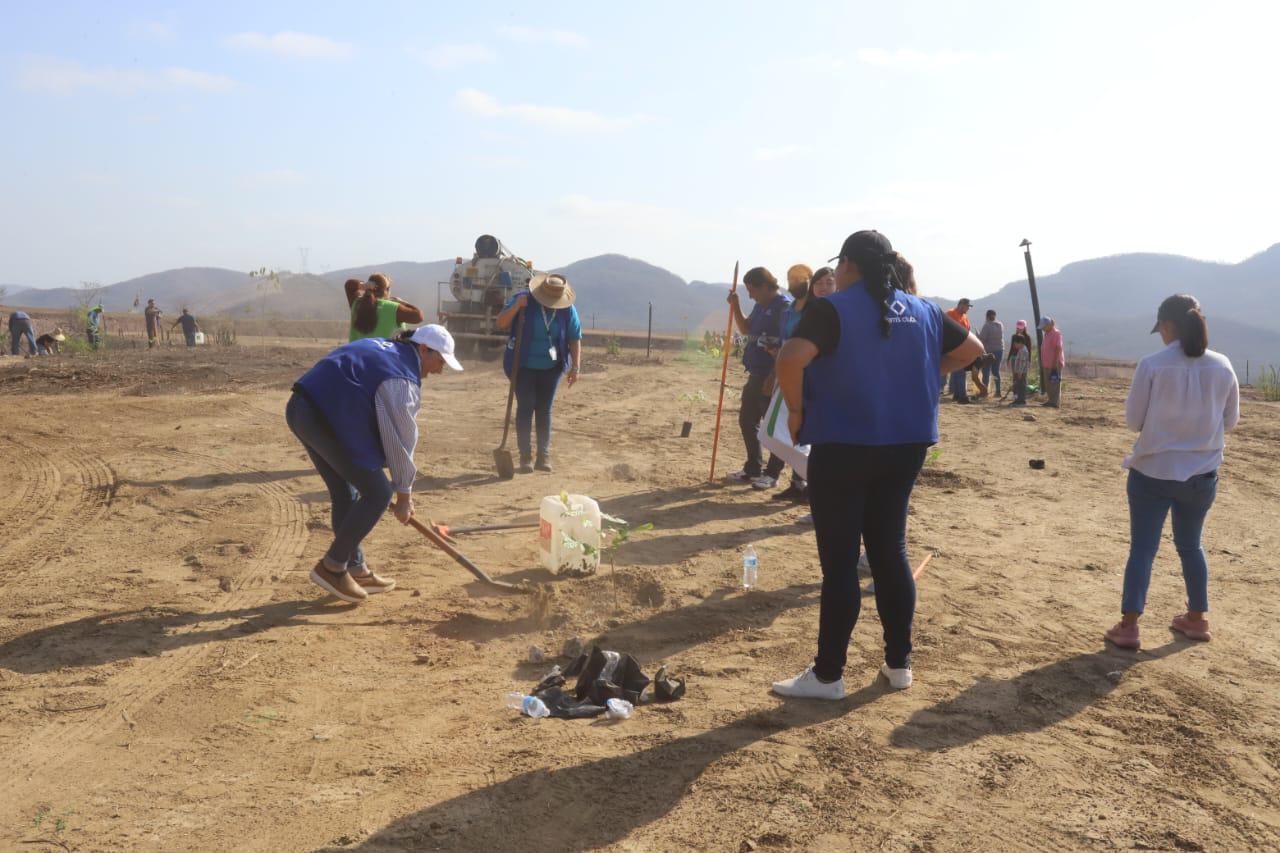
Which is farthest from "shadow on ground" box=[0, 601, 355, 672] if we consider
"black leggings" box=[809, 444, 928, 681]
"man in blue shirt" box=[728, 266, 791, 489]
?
"man in blue shirt" box=[728, 266, 791, 489]

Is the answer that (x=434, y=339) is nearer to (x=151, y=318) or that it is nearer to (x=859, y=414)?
(x=859, y=414)

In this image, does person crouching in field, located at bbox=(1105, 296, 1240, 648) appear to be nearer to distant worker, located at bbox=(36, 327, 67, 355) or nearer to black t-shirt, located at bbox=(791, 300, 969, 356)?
black t-shirt, located at bbox=(791, 300, 969, 356)

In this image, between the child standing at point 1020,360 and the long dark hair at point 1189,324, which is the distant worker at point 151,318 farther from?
the long dark hair at point 1189,324

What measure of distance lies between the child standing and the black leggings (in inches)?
535

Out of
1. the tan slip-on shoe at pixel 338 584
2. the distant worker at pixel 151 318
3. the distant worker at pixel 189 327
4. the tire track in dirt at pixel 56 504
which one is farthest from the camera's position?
the distant worker at pixel 151 318

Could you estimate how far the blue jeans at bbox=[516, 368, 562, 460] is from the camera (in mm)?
8445

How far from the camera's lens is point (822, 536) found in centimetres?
374

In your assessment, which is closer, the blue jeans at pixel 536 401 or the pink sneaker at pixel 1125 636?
the pink sneaker at pixel 1125 636

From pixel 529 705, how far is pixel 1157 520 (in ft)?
10.7

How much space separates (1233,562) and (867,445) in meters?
4.49

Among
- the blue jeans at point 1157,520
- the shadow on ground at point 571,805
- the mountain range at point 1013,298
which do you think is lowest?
the shadow on ground at point 571,805

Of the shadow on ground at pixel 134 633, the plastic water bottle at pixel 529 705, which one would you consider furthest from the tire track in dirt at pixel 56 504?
the plastic water bottle at pixel 529 705

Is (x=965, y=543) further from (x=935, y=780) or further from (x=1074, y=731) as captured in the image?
(x=935, y=780)

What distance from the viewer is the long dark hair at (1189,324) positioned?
14.3 ft
